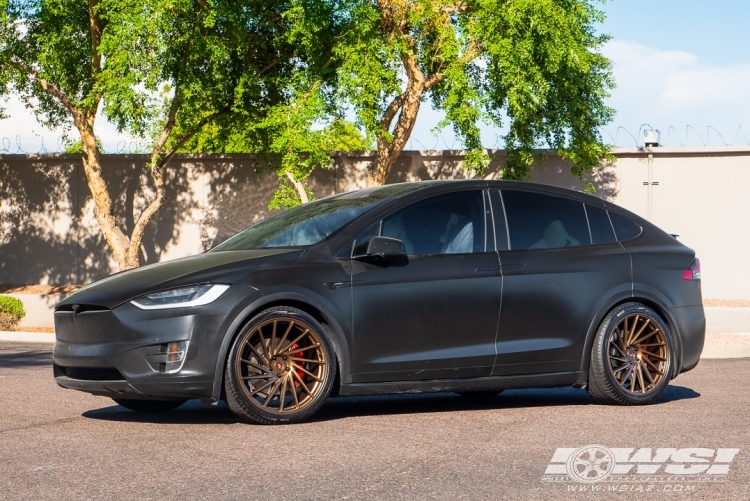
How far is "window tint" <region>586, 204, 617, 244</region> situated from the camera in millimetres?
8959

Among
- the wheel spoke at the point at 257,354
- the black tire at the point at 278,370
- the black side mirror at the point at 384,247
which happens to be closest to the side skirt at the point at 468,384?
the black tire at the point at 278,370

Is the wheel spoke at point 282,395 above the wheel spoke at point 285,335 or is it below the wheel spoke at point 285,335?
below

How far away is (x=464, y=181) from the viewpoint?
8.68 metres

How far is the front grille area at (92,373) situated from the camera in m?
7.43

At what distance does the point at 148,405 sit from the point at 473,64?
12.6 metres

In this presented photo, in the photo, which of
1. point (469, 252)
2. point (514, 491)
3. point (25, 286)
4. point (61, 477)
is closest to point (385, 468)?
point (514, 491)

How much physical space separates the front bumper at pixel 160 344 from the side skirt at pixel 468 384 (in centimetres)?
100

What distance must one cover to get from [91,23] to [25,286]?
7.76 metres

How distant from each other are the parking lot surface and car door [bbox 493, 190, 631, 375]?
0.45 m

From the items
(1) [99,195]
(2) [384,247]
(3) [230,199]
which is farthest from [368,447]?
(3) [230,199]

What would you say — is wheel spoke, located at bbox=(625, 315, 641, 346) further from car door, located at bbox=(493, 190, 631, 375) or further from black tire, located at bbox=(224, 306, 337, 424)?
black tire, located at bbox=(224, 306, 337, 424)

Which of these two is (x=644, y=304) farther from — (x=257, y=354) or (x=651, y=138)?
(x=651, y=138)

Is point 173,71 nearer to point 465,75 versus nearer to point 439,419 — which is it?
point 465,75

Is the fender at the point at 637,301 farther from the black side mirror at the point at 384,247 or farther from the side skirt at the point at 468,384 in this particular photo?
the black side mirror at the point at 384,247
